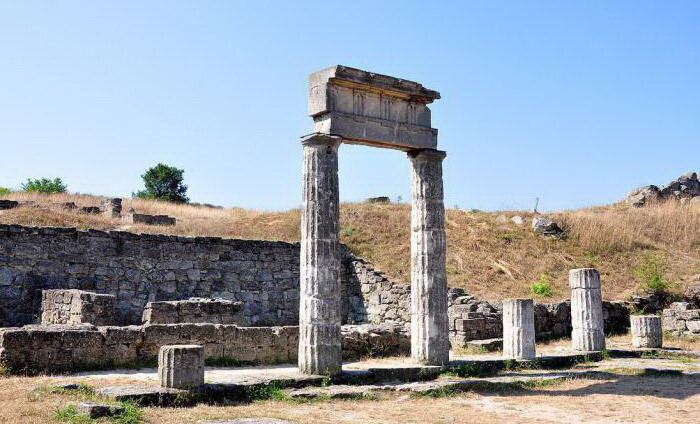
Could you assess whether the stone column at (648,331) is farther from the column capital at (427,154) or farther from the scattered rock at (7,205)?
the scattered rock at (7,205)

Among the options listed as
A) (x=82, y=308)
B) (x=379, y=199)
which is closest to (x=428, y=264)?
(x=82, y=308)

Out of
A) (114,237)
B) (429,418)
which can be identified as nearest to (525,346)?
(429,418)

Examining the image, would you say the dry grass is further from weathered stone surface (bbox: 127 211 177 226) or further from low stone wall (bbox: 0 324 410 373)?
weathered stone surface (bbox: 127 211 177 226)

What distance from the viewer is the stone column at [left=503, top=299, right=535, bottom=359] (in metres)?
14.7

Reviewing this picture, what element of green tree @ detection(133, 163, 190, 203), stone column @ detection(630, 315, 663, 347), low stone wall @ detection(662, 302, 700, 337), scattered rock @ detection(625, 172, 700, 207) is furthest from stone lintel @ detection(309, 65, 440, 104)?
green tree @ detection(133, 163, 190, 203)

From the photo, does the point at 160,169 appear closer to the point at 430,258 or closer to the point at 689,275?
the point at 689,275

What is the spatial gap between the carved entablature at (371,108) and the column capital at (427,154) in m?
0.11

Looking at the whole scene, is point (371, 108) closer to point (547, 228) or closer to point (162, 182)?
point (547, 228)

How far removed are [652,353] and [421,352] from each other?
24.7ft

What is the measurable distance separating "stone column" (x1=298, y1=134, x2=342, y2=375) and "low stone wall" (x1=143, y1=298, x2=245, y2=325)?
15.6 ft

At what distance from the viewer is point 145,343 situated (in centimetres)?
1296

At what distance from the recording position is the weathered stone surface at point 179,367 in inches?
374

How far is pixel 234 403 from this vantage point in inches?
377

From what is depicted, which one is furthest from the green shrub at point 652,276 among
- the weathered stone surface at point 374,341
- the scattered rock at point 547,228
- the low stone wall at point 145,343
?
the low stone wall at point 145,343
